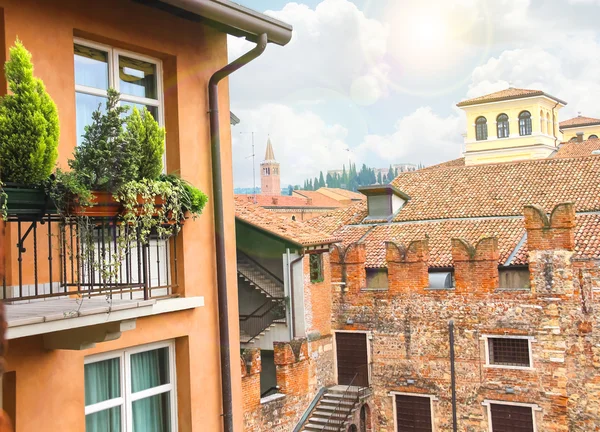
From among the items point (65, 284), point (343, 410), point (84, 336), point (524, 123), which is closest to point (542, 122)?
point (524, 123)

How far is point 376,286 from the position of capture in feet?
73.8

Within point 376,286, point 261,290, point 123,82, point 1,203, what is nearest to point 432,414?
point 376,286

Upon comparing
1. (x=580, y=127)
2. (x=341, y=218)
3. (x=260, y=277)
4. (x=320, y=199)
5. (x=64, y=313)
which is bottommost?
(x=260, y=277)

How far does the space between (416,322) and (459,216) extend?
4.79 m

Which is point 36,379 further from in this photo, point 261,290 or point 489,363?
point 489,363

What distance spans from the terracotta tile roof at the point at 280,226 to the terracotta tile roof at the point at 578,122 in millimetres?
61704

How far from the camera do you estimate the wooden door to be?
22047 millimetres

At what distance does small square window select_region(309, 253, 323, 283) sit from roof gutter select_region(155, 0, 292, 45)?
576 inches

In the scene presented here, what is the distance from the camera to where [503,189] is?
24.8m

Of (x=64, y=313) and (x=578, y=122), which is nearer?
(x=64, y=313)

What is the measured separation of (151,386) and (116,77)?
3.06 meters

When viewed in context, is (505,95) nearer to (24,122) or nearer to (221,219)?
(221,219)

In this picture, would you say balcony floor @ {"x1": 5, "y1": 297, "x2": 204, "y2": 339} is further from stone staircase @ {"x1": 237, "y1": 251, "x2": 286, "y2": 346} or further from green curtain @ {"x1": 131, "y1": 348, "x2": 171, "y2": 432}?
stone staircase @ {"x1": 237, "y1": 251, "x2": 286, "y2": 346}

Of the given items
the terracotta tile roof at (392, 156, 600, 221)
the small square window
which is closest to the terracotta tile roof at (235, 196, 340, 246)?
the small square window
